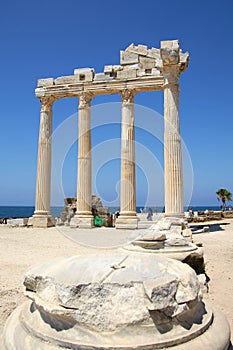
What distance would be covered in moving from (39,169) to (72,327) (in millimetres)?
21336

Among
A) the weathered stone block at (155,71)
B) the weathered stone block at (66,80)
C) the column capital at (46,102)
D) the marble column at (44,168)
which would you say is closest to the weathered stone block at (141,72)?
the weathered stone block at (155,71)

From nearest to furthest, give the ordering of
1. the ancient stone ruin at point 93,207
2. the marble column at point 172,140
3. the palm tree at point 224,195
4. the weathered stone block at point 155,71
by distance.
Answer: the marble column at point 172,140
the weathered stone block at point 155,71
the ancient stone ruin at point 93,207
the palm tree at point 224,195

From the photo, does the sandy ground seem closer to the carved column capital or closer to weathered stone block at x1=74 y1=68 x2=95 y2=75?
the carved column capital

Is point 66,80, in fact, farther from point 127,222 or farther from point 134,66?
point 127,222

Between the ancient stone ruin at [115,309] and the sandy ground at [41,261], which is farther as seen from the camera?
the sandy ground at [41,261]

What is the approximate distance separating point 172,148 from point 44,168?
10.5 metres

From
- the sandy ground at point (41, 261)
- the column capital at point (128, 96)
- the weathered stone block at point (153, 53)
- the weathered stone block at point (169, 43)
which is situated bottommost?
the sandy ground at point (41, 261)

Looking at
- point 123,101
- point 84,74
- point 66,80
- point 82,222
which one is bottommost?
point 82,222

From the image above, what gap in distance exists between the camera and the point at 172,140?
18328 millimetres

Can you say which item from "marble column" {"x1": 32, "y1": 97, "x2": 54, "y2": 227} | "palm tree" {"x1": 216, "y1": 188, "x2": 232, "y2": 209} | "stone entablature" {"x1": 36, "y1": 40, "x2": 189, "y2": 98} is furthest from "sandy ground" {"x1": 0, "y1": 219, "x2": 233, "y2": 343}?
"palm tree" {"x1": 216, "y1": 188, "x2": 232, "y2": 209}

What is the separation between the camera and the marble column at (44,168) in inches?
896

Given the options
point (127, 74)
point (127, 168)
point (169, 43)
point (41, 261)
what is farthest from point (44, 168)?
point (41, 261)

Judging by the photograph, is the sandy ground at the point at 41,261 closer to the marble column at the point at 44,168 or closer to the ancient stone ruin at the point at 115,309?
the ancient stone ruin at the point at 115,309

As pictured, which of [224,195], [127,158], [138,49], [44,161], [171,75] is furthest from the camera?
[224,195]
